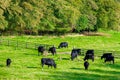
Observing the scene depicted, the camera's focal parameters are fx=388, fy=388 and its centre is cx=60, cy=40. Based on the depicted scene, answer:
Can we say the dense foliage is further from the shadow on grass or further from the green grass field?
the shadow on grass

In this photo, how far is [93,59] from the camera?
4600cm

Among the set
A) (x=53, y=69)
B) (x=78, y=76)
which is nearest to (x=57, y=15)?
(x=53, y=69)

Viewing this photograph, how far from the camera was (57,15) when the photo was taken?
86.5 m

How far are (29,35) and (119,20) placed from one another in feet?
103

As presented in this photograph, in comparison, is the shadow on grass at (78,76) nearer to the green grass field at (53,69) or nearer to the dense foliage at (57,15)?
the green grass field at (53,69)

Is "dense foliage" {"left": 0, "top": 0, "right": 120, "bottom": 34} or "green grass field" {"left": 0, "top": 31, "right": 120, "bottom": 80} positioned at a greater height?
"dense foliage" {"left": 0, "top": 0, "right": 120, "bottom": 34}

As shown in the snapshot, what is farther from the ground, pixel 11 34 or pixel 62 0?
pixel 62 0

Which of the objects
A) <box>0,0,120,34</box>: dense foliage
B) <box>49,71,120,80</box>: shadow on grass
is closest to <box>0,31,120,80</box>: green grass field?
<box>49,71,120,80</box>: shadow on grass

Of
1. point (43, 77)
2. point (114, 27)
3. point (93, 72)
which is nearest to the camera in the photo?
point (43, 77)

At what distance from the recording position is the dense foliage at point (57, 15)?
73938 mm

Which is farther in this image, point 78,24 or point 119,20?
point 119,20

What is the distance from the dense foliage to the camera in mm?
73938

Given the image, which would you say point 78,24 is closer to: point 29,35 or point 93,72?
point 29,35

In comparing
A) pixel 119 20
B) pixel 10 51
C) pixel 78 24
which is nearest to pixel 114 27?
pixel 119 20
